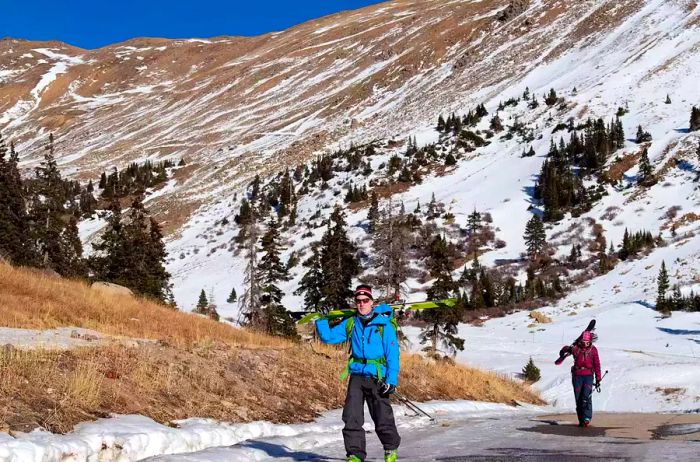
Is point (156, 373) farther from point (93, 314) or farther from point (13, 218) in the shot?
point (13, 218)

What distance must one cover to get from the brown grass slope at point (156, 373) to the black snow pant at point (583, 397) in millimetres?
3525

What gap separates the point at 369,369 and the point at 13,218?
119 feet

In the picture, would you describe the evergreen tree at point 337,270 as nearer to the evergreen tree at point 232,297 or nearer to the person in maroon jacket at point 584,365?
the person in maroon jacket at point 584,365

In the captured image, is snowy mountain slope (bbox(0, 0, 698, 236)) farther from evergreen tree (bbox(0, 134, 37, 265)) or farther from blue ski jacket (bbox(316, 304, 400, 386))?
blue ski jacket (bbox(316, 304, 400, 386))

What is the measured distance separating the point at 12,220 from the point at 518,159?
56.2 meters

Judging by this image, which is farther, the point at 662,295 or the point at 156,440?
the point at 662,295

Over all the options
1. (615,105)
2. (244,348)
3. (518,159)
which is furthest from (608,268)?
(244,348)

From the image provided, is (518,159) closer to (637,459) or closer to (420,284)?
(420,284)

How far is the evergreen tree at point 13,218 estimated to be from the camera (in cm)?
3516

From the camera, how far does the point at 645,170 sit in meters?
63.6

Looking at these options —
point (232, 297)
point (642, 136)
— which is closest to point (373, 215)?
point (232, 297)

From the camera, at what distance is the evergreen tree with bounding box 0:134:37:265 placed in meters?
35.2

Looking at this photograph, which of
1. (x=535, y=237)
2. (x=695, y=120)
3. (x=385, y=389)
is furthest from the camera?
(x=695, y=120)

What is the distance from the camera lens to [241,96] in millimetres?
148625
